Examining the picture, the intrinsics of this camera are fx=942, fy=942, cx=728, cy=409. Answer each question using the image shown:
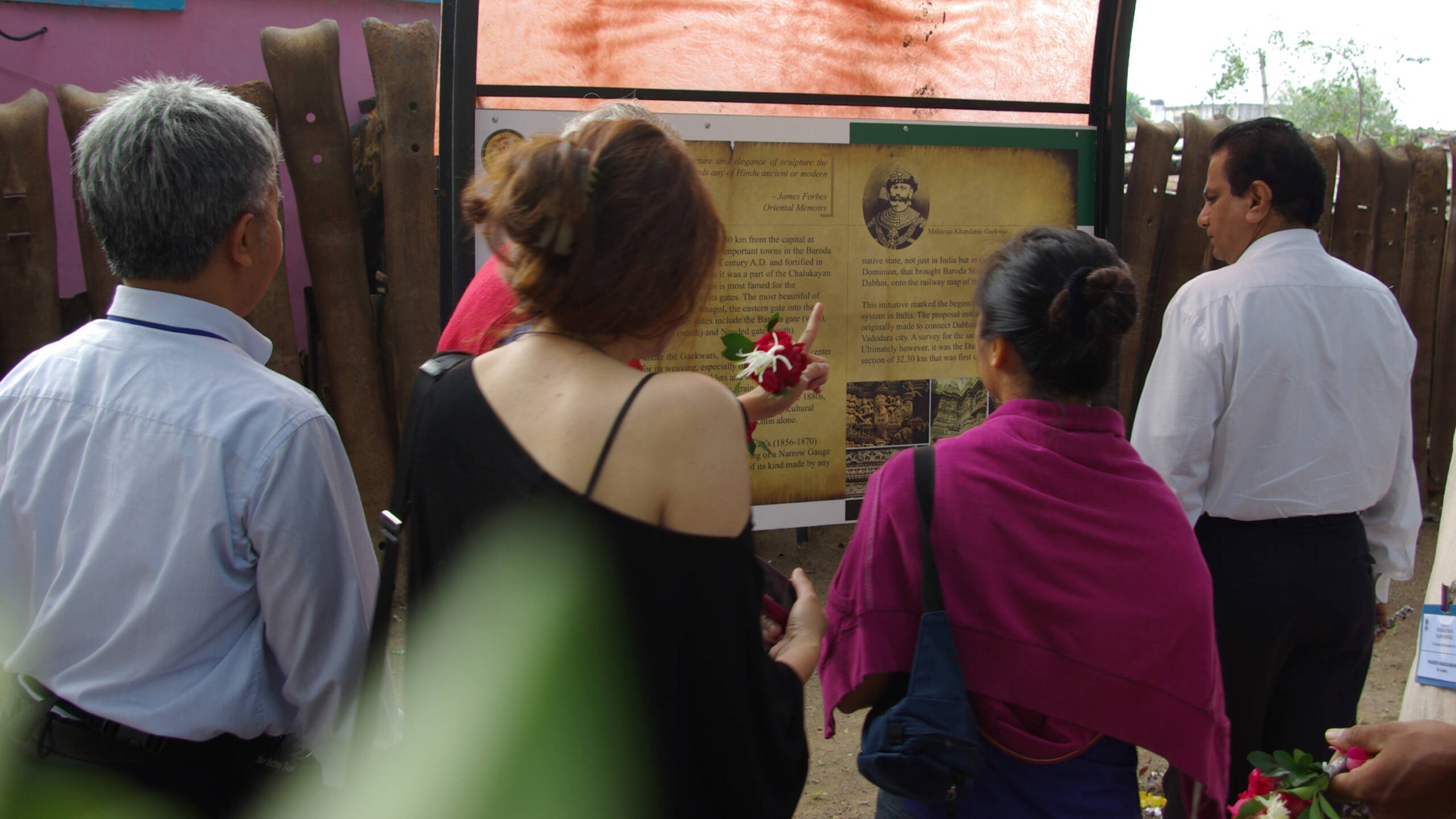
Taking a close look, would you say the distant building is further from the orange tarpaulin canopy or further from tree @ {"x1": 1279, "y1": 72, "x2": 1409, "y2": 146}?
the orange tarpaulin canopy

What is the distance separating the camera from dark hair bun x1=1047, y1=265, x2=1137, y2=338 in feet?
5.30

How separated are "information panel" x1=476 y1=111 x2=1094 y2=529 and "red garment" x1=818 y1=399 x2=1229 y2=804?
163 centimetres

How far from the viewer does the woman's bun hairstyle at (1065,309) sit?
1.63 metres

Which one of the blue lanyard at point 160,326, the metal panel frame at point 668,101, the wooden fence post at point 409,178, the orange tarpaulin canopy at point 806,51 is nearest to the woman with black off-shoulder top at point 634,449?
the blue lanyard at point 160,326

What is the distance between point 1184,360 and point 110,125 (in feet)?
7.82

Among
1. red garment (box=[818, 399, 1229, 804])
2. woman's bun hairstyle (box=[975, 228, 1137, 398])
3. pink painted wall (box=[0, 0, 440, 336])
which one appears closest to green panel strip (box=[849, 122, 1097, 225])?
woman's bun hairstyle (box=[975, 228, 1137, 398])

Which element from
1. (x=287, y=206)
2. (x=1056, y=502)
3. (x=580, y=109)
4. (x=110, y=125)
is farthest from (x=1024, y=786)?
(x=287, y=206)

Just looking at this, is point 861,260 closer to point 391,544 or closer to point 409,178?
point 409,178

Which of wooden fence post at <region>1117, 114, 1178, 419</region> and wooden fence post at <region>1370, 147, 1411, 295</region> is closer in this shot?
wooden fence post at <region>1117, 114, 1178, 419</region>

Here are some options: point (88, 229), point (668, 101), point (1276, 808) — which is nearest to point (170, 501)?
point (1276, 808)

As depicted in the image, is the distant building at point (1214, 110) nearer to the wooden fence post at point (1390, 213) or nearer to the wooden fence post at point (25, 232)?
the wooden fence post at point (1390, 213)

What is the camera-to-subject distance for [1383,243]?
6102 mm

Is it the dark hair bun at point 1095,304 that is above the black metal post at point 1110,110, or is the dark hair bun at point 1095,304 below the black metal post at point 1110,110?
below

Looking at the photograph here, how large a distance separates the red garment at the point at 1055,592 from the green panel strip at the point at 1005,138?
1879mm
